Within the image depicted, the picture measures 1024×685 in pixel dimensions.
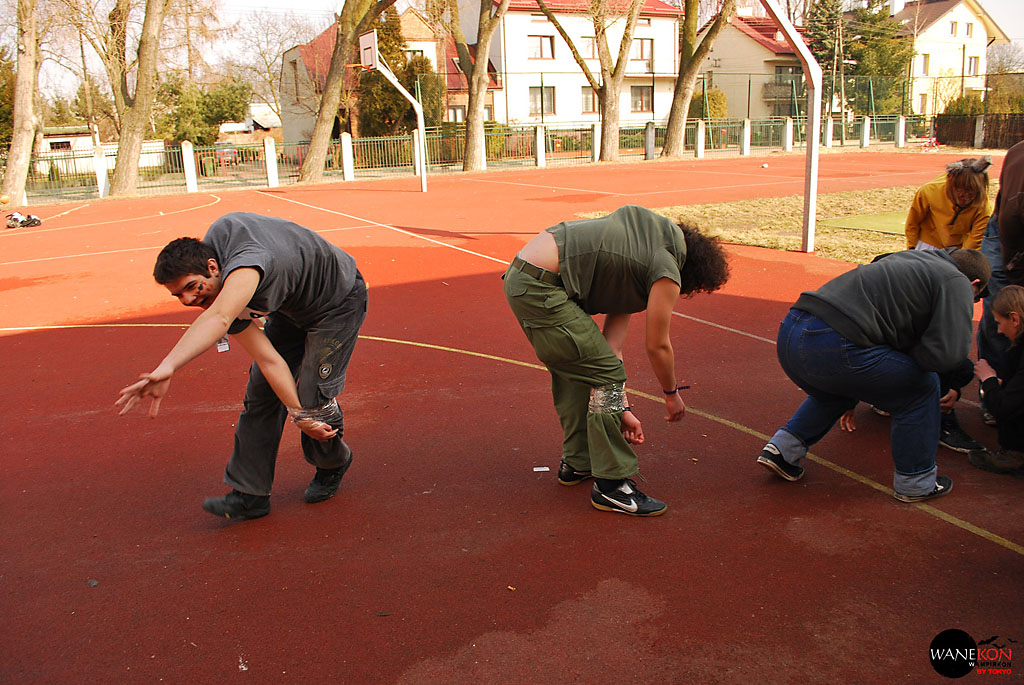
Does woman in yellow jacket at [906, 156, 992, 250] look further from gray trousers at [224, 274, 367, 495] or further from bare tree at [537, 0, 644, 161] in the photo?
bare tree at [537, 0, 644, 161]

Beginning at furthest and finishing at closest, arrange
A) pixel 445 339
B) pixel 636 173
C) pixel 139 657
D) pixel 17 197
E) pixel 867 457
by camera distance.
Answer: pixel 636 173
pixel 17 197
pixel 445 339
pixel 867 457
pixel 139 657

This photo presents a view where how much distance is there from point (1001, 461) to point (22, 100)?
95.0 ft

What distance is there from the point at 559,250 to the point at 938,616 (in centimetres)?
216

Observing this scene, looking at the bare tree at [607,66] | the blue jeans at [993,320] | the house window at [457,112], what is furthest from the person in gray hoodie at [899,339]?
the house window at [457,112]

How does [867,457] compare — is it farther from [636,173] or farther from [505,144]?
[505,144]

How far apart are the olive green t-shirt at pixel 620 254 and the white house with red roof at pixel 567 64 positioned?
151 feet

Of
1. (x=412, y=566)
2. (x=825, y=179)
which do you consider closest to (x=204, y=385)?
(x=412, y=566)

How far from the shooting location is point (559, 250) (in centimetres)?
381

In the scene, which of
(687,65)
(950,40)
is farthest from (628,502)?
(950,40)

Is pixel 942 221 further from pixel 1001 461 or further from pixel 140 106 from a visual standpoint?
pixel 140 106

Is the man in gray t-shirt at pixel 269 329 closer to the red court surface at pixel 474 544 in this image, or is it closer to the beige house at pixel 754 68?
the red court surface at pixel 474 544

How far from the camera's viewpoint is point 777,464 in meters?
4.40

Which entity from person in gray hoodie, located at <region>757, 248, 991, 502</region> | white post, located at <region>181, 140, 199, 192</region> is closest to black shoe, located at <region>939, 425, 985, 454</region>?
person in gray hoodie, located at <region>757, 248, 991, 502</region>

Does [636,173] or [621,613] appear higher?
[636,173]
